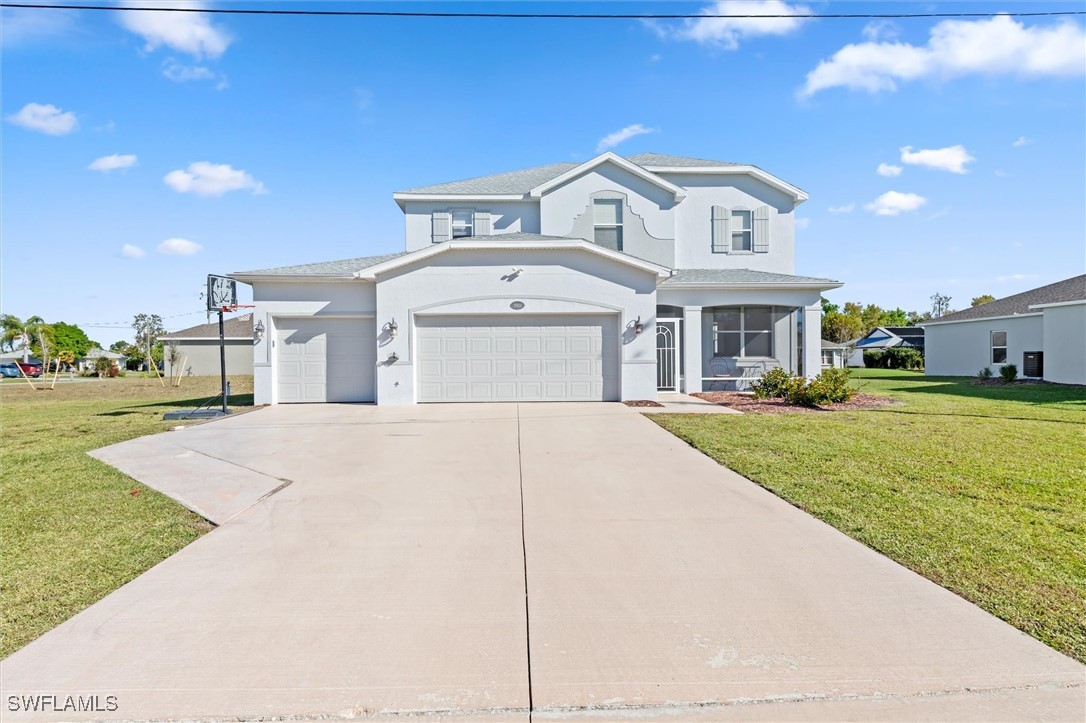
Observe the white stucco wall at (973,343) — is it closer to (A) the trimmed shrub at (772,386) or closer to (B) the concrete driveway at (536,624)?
(A) the trimmed shrub at (772,386)

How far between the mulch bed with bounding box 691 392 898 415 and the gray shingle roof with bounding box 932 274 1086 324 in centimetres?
1174

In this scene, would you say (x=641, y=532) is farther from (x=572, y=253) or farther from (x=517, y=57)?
(x=517, y=57)

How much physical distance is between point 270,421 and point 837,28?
45.9ft

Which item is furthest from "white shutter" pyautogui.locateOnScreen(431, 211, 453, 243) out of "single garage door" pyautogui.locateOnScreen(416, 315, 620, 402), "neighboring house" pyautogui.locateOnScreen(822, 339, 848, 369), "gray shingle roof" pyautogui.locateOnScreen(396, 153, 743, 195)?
"neighboring house" pyautogui.locateOnScreen(822, 339, 848, 369)

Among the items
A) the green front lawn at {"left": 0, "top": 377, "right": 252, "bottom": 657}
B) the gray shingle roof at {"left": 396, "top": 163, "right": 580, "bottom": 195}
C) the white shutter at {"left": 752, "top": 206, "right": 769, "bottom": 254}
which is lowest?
the green front lawn at {"left": 0, "top": 377, "right": 252, "bottom": 657}

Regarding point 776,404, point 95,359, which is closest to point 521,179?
point 776,404

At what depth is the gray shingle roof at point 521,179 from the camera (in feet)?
65.1

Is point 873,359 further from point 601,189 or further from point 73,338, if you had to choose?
point 73,338

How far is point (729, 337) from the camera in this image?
19797mm

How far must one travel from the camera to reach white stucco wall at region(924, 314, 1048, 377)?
23.8 meters

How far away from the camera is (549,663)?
10.5 ft

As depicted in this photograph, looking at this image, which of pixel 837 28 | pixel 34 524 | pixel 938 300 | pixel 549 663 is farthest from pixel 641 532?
pixel 938 300

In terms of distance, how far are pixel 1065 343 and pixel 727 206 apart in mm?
13549

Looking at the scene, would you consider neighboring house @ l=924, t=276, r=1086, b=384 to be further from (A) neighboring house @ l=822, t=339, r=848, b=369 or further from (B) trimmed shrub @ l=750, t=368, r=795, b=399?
(B) trimmed shrub @ l=750, t=368, r=795, b=399
